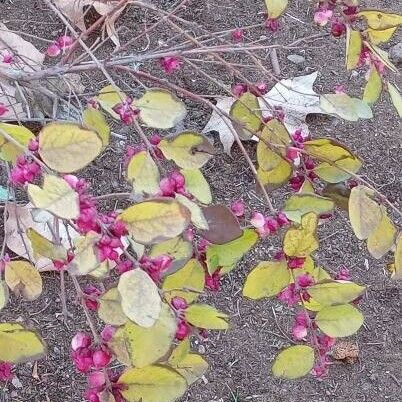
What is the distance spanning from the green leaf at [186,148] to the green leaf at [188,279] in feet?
0.34

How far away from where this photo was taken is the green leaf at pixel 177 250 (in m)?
0.75

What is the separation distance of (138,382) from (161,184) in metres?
0.18

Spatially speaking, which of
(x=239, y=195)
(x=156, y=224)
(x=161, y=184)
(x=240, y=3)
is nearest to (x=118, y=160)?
(x=239, y=195)

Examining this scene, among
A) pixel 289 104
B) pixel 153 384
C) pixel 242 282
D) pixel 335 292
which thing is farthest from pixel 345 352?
pixel 153 384

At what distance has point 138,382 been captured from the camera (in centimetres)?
73

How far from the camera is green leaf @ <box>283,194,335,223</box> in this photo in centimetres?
86

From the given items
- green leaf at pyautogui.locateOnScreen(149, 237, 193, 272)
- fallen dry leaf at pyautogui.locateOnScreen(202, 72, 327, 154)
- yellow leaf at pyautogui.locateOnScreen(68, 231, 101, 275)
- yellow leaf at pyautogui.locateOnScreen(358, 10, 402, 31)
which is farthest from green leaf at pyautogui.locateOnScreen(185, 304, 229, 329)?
Result: fallen dry leaf at pyautogui.locateOnScreen(202, 72, 327, 154)

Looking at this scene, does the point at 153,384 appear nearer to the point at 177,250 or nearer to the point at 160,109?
the point at 177,250

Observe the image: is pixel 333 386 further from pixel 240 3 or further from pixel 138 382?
pixel 240 3

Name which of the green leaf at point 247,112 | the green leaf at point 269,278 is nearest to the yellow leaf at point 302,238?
the green leaf at point 269,278

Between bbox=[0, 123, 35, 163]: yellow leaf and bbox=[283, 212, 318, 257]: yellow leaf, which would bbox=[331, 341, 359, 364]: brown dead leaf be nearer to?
bbox=[283, 212, 318, 257]: yellow leaf

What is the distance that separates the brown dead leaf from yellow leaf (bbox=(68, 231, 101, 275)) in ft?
2.70

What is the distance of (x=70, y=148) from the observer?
0.65 metres

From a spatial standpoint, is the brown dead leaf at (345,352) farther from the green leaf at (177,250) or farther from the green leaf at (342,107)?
the green leaf at (177,250)
